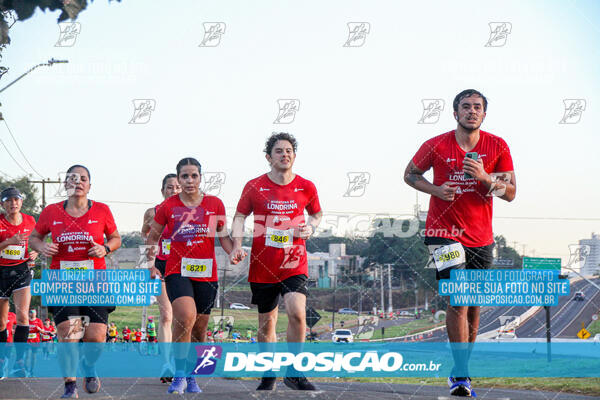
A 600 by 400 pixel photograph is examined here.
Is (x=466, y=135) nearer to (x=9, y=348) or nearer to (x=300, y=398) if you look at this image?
(x=300, y=398)

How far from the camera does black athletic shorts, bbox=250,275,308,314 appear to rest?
7035 mm

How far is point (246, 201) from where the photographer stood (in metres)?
7.31

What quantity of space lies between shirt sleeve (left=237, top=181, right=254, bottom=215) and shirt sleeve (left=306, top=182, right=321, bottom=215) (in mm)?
556

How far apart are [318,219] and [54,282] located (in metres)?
2.66

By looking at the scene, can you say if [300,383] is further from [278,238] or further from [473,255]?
[473,255]

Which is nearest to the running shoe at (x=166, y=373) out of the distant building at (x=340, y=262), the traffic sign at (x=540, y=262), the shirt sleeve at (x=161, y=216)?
the shirt sleeve at (x=161, y=216)

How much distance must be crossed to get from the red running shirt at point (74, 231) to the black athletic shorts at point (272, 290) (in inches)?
67.2

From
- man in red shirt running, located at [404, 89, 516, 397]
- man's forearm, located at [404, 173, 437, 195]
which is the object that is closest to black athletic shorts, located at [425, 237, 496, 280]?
man in red shirt running, located at [404, 89, 516, 397]

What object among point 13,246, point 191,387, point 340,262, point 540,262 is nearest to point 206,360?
point 191,387

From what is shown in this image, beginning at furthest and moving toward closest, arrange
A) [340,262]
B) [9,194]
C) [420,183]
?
1. [340,262]
2. [9,194]
3. [420,183]

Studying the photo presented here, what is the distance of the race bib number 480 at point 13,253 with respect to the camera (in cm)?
1033

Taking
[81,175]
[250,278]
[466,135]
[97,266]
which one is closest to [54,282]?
[97,266]

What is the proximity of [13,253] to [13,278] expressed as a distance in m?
0.35

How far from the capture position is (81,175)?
25.3ft
